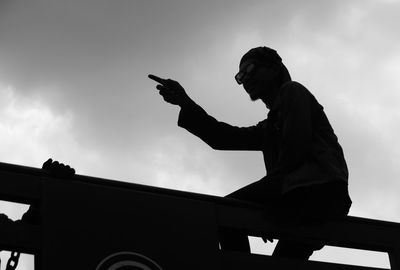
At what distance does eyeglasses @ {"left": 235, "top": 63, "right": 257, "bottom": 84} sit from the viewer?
20.3 feet

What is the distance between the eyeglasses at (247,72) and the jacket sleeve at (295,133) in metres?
0.57

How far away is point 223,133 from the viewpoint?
6625 millimetres

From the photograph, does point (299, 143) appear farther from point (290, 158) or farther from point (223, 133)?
point (223, 133)

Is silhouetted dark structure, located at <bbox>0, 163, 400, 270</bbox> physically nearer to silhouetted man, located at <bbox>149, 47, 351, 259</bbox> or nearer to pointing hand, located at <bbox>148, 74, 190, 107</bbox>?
silhouetted man, located at <bbox>149, 47, 351, 259</bbox>

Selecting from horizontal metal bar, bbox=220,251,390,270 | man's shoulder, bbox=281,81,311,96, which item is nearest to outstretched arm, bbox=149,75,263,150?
man's shoulder, bbox=281,81,311,96

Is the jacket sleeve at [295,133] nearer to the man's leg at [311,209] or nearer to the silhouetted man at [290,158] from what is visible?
the silhouetted man at [290,158]

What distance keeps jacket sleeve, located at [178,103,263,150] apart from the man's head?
41 cm

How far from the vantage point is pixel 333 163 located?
5.56 metres

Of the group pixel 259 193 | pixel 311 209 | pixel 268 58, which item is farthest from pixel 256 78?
pixel 311 209

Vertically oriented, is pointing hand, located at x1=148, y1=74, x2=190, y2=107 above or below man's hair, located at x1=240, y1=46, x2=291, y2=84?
below

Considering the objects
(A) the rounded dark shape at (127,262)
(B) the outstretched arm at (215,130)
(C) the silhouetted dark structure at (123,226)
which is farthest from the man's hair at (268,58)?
(A) the rounded dark shape at (127,262)

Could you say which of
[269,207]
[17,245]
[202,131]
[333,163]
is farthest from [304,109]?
[17,245]

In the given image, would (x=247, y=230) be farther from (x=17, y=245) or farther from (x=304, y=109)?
(x=17, y=245)

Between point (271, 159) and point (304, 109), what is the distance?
547 mm
